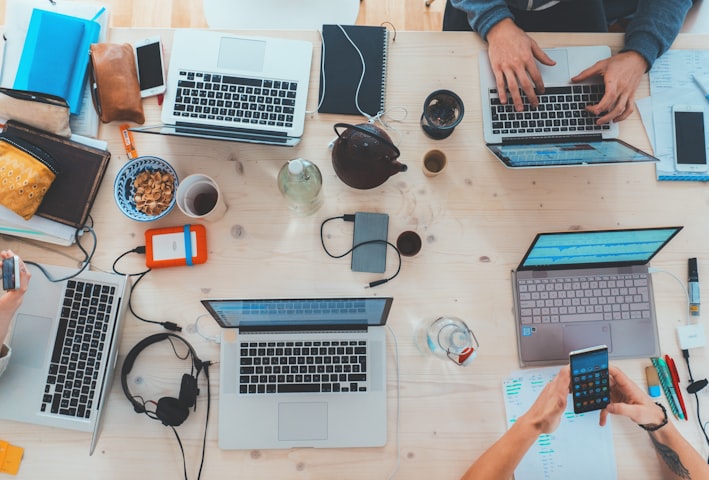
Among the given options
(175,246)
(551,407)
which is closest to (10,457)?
(175,246)

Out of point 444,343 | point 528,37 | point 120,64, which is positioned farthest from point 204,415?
point 528,37

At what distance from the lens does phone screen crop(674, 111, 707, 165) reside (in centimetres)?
114

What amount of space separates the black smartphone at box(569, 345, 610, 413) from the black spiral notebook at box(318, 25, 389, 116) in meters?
0.76

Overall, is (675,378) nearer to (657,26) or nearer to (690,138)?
(690,138)

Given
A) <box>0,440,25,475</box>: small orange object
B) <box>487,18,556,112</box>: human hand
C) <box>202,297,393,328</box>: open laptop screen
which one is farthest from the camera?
<box>487,18,556,112</box>: human hand

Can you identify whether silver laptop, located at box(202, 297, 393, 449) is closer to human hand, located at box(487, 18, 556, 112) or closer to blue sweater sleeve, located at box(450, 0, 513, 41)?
human hand, located at box(487, 18, 556, 112)

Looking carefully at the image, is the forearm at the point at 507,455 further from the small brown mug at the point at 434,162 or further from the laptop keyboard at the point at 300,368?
the small brown mug at the point at 434,162

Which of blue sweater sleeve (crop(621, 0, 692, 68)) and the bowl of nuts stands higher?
blue sweater sleeve (crop(621, 0, 692, 68))

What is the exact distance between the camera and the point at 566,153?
107 centimetres

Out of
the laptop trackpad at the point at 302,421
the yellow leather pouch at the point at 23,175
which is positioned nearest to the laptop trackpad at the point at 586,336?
the laptop trackpad at the point at 302,421

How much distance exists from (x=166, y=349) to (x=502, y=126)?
1017mm

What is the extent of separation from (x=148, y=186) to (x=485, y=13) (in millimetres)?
981

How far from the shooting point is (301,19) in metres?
1.42

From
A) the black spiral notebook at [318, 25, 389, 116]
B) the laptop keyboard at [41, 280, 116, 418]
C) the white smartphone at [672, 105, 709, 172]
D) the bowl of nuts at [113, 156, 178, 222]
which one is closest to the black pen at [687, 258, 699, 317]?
the white smartphone at [672, 105, 709, 172]
